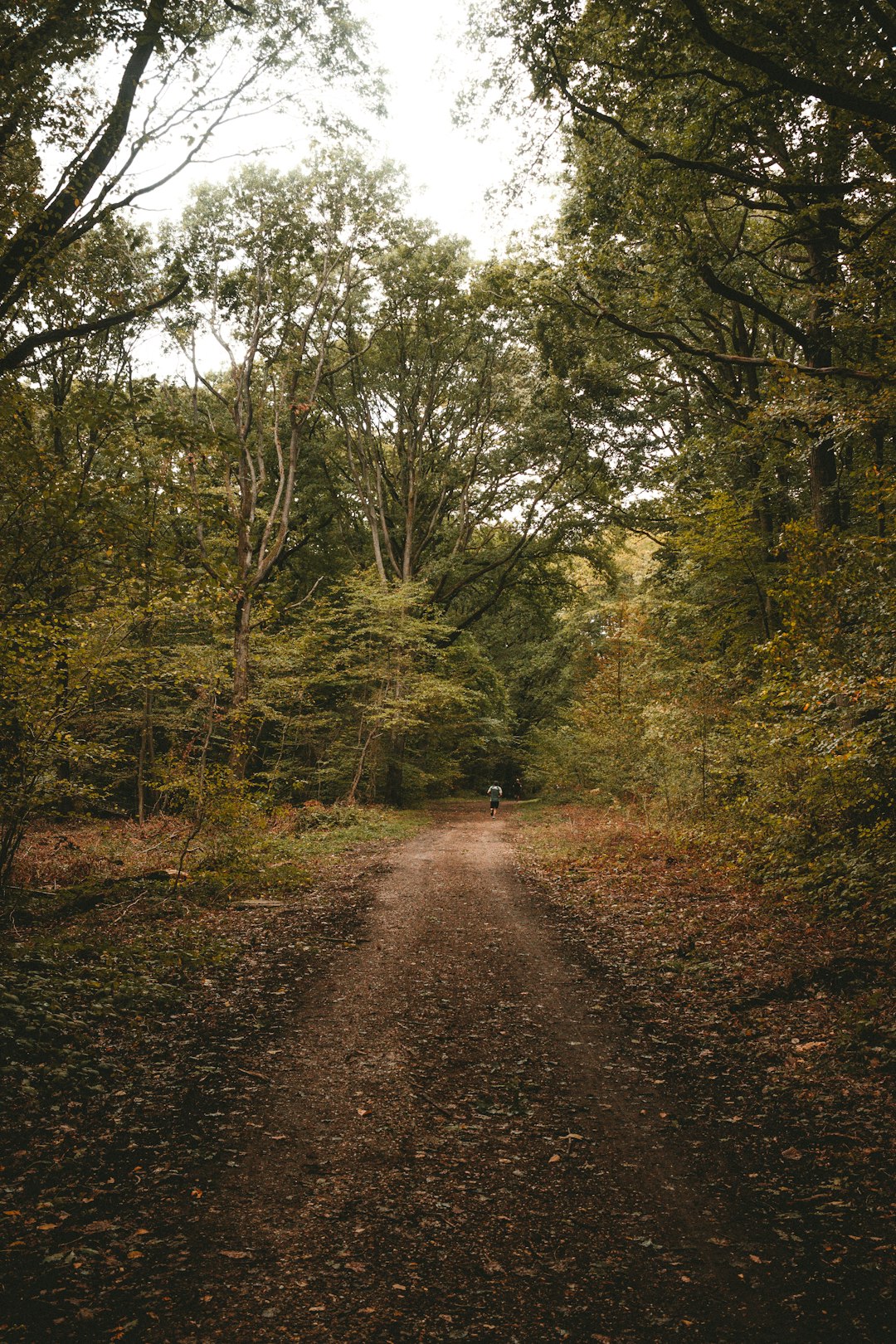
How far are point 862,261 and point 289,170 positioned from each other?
48.2 ft

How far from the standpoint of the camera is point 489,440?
80.5 ft

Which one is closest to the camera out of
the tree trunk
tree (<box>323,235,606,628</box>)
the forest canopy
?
the forest canopy

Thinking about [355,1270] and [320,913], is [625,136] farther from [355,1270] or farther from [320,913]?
[355,1270]

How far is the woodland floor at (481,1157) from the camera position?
9.46ft

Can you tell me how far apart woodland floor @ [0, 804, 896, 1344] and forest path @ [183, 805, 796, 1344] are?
0.6 inches

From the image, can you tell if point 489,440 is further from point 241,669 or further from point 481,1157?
point 481,1157

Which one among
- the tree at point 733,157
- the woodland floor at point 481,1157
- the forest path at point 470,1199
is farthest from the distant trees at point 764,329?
the forest path at point 470,1199

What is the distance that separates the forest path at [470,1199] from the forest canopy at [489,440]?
12.2 feet

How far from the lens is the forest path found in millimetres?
2857

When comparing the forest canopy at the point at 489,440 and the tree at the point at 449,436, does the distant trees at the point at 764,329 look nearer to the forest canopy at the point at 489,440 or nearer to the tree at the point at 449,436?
the forest canopy at the point at 489,440

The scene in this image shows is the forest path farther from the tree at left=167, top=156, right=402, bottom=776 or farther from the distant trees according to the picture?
the tree at left=167, top=156, right=402, bottom=776

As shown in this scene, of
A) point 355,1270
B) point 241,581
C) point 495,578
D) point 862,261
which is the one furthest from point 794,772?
point 495,578

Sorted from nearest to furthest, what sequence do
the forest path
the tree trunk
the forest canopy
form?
the forest path
the forest canopy
the tree trunk

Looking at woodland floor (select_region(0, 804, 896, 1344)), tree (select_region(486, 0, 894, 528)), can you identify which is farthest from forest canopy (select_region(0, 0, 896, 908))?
woodland floor (select_region(0, 804, 896, 1344))
